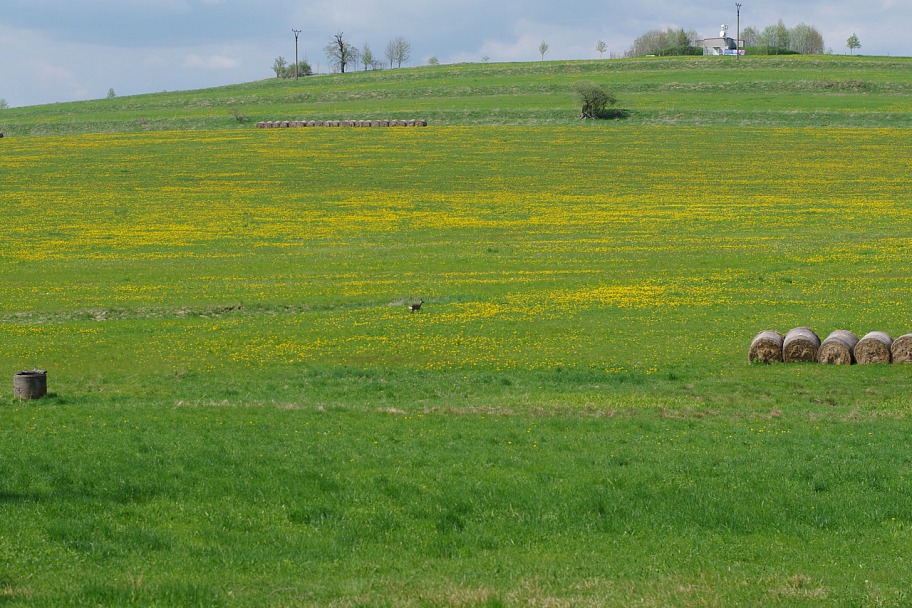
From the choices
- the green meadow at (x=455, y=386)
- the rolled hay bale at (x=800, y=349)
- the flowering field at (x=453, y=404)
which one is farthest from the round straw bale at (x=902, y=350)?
the rolled hay bale at (x=800, y=349)

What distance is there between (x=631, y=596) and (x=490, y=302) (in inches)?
1200

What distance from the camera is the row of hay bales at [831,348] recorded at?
1120 inches

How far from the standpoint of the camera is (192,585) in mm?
11211

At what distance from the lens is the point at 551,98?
136m

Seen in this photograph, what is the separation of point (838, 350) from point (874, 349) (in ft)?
3.18

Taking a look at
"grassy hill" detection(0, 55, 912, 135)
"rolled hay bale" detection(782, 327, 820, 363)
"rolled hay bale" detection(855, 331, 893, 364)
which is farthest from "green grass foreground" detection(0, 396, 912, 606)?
"grassy hill" detection(0, 55, 912, 135)

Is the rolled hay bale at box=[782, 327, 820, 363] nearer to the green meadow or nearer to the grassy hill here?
the green meadow

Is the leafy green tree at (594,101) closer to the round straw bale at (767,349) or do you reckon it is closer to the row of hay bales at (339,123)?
the row of hay bales at (339,123)

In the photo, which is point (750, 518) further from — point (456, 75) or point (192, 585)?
point (456, 75)

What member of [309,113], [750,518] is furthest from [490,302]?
[309,113]

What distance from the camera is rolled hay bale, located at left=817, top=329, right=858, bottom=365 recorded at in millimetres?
28781

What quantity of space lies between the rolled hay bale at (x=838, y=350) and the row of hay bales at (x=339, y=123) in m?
96.9

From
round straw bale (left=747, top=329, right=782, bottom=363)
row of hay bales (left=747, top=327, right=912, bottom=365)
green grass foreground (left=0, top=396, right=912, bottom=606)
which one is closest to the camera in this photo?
green grass foreground (left=0, top=396, right=912, bottom=606)

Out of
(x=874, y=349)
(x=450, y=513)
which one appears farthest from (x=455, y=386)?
(x=450, y=513)
